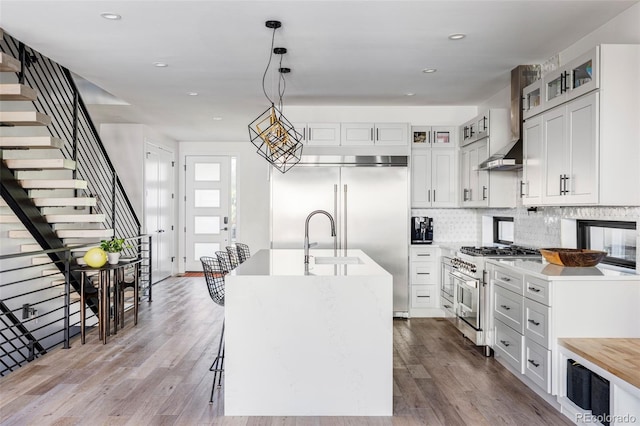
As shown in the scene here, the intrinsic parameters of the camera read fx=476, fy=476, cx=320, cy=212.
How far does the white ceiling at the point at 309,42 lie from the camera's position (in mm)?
3117

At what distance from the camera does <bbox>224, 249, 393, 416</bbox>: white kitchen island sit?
2.93 m

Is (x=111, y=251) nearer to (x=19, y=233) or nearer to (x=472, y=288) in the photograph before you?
(x=19, y=233)

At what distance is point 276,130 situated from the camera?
376 cm

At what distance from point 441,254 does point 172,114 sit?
161 inches

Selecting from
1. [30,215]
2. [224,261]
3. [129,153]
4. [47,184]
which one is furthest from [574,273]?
[129,153]

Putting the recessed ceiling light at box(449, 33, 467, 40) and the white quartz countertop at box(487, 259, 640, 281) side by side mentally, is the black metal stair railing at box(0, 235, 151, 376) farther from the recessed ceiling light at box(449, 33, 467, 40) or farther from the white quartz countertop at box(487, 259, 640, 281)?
the white quartz countertop at box(487, 259, 640, 281)

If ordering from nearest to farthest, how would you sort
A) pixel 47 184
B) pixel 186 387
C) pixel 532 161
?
pixel 186 387 → pixel 532 161 → pixel 47 184

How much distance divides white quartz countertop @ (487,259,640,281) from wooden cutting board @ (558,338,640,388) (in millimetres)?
374

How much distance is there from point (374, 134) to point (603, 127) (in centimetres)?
296

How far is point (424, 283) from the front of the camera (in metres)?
5.71

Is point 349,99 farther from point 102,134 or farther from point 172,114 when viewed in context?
point 102,134

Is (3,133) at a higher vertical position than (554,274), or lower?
higher

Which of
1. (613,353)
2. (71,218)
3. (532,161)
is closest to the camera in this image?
(613,353)

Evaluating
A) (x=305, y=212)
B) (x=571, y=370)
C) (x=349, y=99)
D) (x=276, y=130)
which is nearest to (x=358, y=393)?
(x=571, y=370)
